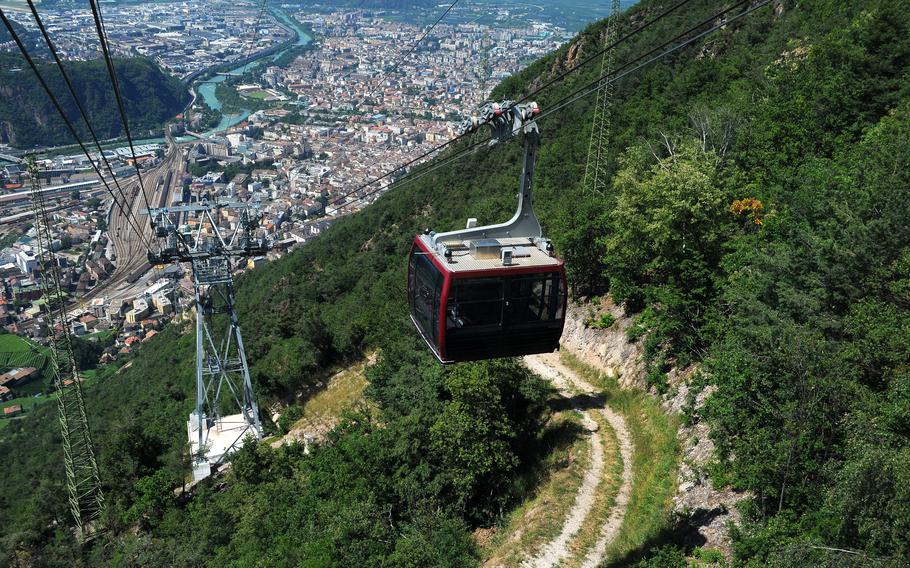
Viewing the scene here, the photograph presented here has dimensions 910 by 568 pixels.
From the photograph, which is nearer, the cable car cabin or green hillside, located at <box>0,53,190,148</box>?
the cable car cabin

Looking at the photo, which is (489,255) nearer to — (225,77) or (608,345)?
(608,345)

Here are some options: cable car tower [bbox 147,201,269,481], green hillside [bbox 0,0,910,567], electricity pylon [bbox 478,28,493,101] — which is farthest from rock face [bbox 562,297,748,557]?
electricity pylon [bbox 478,28,493,101]

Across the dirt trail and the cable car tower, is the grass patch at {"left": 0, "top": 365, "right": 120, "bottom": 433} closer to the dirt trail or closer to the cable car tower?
the cable car tower

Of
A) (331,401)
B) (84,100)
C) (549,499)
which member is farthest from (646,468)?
(84,100)

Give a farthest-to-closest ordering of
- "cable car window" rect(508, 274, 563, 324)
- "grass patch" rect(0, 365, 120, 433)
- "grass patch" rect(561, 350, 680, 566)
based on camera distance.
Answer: "grass patch" rect(0, 365, 120, 433), "grass patch" rect(561, 350, 680, 566), "cable car window" rect(508, 274, 563, 324)

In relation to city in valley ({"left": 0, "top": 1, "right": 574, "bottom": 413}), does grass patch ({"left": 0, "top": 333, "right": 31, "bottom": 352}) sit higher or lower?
lower

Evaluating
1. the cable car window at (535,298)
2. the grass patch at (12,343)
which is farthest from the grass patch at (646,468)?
the grass patch at (12,343)

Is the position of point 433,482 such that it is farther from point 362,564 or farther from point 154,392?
point 154,392
